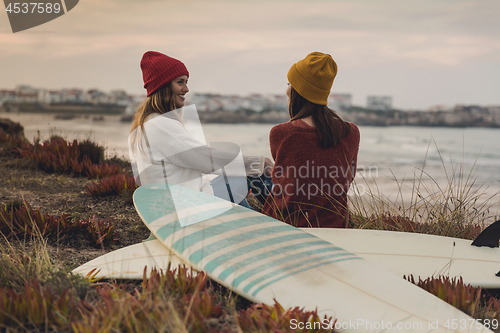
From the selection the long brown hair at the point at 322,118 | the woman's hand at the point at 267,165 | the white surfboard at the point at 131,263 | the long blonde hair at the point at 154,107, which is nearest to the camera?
the white surfboard at the point at 131,263

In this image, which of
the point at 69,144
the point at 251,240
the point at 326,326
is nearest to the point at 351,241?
the point at 251,240

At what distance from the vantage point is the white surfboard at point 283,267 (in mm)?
1988

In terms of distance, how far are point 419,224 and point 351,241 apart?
1.06 meters

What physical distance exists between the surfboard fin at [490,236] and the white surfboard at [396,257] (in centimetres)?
4

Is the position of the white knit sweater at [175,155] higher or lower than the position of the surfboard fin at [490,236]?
higher

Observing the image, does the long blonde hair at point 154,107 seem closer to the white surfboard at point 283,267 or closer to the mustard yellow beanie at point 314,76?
the white surfboard at point 283,267

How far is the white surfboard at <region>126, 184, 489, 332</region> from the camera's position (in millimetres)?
1988

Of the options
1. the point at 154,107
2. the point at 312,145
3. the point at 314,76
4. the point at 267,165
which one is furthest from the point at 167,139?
the point at 314,76

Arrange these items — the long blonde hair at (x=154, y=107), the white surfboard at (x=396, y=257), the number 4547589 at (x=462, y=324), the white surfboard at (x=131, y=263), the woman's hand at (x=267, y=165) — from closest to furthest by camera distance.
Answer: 1. the number 4547589 at (x=462, y=324)
2. the white surfboard at (x=131, y=263)
3. the white surfboard at (x=396, y=257)
4. the long blonde hair at (x=154, y=107)
5. the woman's hand at (x=267, y=165)

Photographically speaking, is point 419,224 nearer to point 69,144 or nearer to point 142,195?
point 142,195

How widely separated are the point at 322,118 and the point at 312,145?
0.22 m

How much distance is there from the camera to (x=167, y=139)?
2893 millimetres

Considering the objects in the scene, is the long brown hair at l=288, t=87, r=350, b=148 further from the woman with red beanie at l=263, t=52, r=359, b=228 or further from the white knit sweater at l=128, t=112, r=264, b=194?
the white knit sweater at l=128, t=112, r=264, b=194

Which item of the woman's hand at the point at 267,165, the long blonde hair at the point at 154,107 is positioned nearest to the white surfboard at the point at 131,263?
A: the long blonde hair at the point at 154,107
